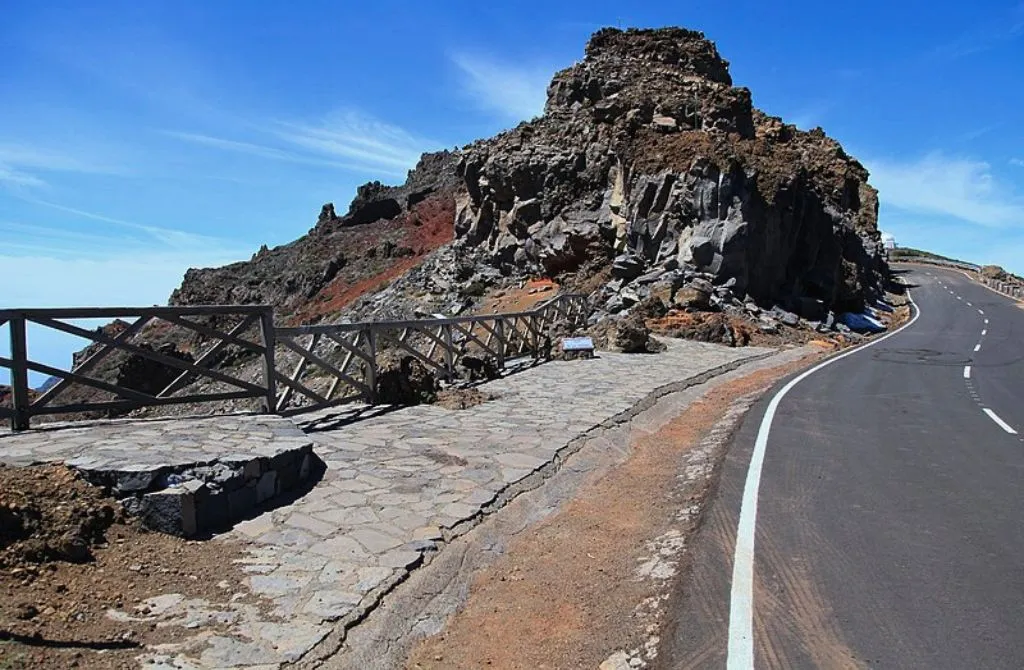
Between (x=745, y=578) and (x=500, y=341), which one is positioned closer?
(x=745, y=578)

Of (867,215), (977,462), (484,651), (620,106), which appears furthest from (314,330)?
(867,215)

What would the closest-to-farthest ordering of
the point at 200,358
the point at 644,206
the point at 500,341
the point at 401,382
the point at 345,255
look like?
the point at 200,358, the point at 401,382, the point at 500,341, the point at 644,206, the point at 345,255

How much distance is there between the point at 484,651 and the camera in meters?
4.15

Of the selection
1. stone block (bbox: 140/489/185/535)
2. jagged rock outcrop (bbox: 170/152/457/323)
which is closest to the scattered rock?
stone block (bbox: 140/489/185/535)

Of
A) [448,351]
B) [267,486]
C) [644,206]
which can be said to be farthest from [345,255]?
[267,486]

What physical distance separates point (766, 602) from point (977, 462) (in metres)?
5.15

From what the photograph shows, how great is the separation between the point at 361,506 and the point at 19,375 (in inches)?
146

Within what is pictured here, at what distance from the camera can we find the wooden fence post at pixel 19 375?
23.2 ft

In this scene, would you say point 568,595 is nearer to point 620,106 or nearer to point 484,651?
point 484,651

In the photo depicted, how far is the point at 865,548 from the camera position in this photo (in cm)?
545

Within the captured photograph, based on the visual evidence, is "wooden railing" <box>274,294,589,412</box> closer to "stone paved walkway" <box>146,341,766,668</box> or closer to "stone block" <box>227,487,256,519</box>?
"stone paved walkway" <box>146,341,766,668</box>

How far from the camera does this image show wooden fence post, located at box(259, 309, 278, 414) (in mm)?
→ 9000

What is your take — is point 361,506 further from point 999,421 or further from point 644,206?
point 644,206

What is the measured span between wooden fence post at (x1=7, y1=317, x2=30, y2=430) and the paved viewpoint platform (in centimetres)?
60
